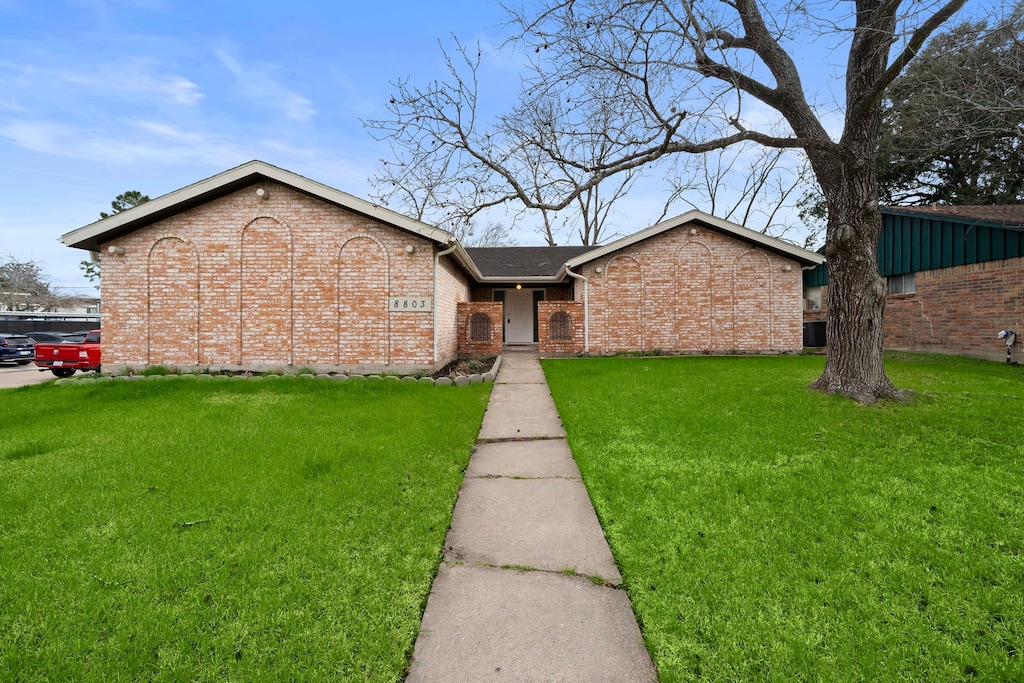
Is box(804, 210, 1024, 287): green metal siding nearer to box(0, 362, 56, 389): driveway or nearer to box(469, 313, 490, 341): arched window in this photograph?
box(469, 313, 490, 341): arched window

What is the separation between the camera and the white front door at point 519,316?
19672 millimetres

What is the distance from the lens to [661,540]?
9.31 ft

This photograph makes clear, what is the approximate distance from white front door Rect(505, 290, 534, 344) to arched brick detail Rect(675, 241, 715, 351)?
6.88 meters

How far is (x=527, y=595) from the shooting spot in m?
2.36

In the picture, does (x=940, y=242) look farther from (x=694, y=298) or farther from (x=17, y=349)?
(x=17, y=349)

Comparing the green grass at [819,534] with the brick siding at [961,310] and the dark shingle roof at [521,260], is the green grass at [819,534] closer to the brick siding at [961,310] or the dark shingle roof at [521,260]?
the brick siding at [961,310]

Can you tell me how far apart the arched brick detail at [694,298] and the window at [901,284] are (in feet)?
22.9

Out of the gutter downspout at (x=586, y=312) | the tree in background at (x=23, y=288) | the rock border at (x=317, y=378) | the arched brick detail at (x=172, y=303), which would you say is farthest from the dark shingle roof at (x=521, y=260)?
the tree in background at (x=23, y=288)

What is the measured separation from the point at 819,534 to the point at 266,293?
11213mm

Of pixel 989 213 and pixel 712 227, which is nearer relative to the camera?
pixel 989 213

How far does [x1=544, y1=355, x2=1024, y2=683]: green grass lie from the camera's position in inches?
74.1

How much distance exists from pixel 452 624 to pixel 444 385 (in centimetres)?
713

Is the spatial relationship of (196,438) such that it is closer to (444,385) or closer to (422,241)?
(444,385)

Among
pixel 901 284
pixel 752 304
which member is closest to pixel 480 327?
pixel 752 304
